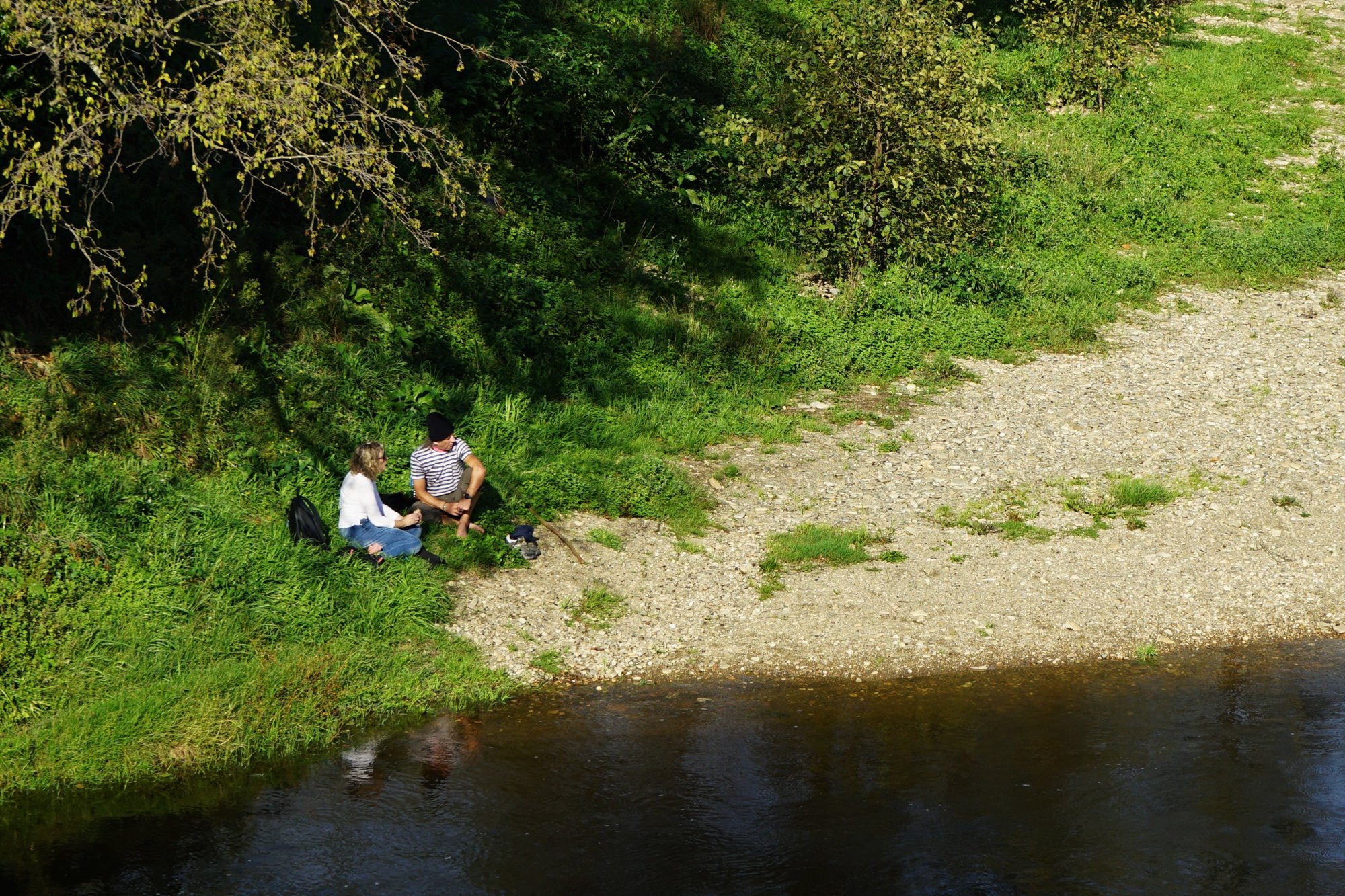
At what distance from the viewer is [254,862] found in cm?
732

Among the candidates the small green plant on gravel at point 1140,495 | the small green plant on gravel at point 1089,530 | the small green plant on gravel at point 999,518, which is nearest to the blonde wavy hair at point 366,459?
the small green plant on gravel at point 999,518

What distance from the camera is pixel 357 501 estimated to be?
1036cm

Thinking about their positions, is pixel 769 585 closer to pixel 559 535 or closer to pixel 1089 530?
pixel 559 535

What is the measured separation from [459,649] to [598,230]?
8679 millimetres

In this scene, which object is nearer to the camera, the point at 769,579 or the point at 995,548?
the point at 769,579

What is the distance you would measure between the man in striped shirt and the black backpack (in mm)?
1031

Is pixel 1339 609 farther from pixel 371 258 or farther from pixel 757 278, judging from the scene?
pixel 371 258

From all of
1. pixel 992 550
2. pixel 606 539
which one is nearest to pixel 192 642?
pixel 606 539

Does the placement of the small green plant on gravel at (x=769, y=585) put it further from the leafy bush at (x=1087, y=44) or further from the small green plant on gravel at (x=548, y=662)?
the leafy bush at (x=1087, y=44)

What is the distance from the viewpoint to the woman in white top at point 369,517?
1036 centimetres

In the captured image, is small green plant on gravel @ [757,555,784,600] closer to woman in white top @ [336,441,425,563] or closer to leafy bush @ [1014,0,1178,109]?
woman in white top @ [336,441,425,563]

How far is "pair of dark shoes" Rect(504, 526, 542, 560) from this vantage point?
36.2ft

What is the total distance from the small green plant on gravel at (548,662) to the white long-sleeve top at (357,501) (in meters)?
1.87

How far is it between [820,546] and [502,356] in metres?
4.65
